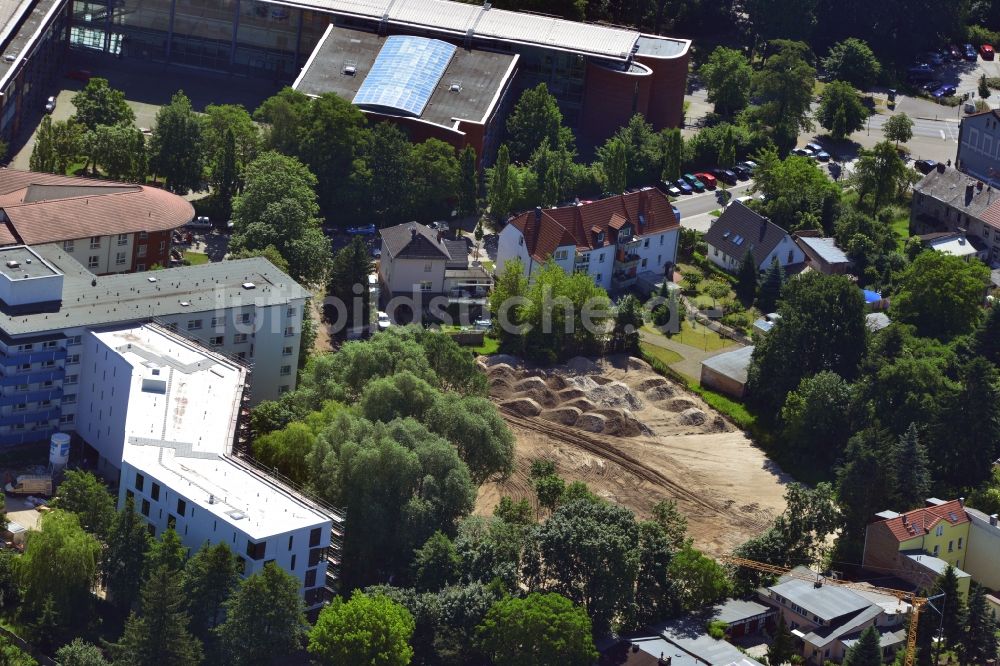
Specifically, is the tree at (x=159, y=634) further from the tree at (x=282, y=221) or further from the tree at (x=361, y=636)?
the tree at (x=282, y=221)

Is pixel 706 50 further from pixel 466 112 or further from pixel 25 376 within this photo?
pixel 25 376

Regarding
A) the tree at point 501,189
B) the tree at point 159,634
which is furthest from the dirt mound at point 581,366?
the tree at point 159,634

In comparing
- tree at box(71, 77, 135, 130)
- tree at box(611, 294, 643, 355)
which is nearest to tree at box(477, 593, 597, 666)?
tree at box(611, 294, 643, 355)

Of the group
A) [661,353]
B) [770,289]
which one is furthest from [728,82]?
[661,353]

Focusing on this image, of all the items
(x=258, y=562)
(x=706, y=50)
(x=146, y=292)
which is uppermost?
(x=706, y=50)

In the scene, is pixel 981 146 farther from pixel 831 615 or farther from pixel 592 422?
pixel 831 615

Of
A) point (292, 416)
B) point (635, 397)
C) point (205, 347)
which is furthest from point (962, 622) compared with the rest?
point (205, 347)

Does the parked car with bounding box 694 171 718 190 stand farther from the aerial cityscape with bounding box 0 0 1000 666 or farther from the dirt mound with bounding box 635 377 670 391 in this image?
the dirt mound with bounding box 635 377 670 391
